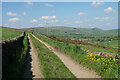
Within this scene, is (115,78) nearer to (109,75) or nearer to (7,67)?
(109,75)

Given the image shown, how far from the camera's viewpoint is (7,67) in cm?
759

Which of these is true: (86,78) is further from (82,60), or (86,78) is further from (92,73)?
(82,60)

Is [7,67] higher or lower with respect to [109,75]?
higher

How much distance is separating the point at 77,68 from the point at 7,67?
→ 5.67 metres

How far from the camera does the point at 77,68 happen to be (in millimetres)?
11156

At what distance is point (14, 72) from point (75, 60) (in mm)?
7514

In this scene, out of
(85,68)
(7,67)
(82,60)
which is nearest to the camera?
(7,67)

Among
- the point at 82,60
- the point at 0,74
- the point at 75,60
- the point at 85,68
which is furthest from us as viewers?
the point at 75,60

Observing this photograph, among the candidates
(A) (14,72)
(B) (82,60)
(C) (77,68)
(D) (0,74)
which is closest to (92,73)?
(C) (77,68)

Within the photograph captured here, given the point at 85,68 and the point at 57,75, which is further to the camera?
the point at 85,68

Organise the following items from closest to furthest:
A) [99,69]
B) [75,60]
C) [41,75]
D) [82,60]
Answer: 1. [41,75]
2. [99,69]
3. [82,60]
4. [75,60]

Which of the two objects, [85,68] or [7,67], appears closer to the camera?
[7,67]

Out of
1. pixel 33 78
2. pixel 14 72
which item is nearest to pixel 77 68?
pixel 33 78

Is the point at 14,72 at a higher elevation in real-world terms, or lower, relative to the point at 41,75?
higher
